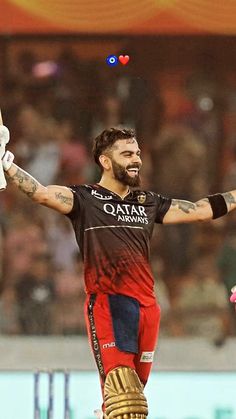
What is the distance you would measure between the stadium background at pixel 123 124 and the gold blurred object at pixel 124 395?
11.5ft

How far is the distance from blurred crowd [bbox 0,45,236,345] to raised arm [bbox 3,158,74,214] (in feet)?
11.4

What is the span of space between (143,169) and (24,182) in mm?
3996

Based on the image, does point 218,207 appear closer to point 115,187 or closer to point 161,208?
point 161,208

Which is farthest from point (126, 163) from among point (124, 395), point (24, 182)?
point (124, 395)

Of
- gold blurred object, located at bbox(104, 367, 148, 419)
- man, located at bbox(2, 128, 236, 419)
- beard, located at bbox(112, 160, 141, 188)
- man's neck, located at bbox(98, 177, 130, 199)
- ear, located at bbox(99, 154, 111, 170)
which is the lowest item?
gold blurred object, located at bbox(104, 367, 148, 419)

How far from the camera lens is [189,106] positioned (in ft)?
31.9

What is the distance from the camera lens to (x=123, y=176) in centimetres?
588

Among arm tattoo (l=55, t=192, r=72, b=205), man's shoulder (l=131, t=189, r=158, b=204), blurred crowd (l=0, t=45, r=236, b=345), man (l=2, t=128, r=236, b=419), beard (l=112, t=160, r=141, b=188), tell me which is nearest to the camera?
man (l=2, t=128, r=236, b=419)

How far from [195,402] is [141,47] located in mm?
3268

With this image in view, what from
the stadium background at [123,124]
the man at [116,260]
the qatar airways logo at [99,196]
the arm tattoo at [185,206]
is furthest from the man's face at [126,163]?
the stadium background at [123,124]

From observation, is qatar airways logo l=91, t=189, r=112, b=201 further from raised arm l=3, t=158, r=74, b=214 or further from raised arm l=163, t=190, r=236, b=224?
raised arm l=163, t=190, r=236, b=224

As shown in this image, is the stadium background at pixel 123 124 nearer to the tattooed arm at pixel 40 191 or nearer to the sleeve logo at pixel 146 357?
the sleeve logo at pixel 146 357

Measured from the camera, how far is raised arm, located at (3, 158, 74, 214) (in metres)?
5.59

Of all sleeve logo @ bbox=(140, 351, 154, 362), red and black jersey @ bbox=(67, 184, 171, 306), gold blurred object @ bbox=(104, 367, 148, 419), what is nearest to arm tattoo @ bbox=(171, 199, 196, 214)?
red and black jersey @ bbox=(67, 184, 171, 306)
